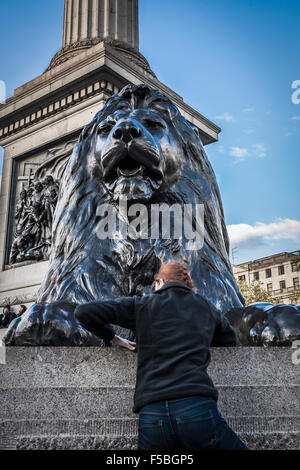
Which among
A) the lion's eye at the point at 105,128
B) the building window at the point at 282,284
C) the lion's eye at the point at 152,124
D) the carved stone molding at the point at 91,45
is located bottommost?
the lion's eye at the point at 105,128

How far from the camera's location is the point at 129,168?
342 centimetres

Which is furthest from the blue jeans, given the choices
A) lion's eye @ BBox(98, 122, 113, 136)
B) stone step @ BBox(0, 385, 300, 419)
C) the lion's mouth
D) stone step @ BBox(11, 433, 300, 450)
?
lion's eye @ BBox(98, 122, 113, 136)

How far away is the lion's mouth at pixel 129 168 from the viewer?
3395mm

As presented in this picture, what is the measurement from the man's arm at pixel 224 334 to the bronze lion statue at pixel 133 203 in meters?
0.35

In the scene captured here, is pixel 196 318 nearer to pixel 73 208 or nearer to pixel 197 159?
pixel 73 208

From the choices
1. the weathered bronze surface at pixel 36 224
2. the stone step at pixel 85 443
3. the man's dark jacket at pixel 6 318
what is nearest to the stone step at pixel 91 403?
the stone step at pixel 85 443

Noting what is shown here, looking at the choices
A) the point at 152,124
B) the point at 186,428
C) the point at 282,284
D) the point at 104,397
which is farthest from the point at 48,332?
the point at 282,284

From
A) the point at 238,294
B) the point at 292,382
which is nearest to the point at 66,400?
the point at 292,382

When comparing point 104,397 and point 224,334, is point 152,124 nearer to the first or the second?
point 224,334

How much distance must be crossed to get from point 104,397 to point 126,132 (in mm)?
1770

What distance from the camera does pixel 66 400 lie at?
2.18m

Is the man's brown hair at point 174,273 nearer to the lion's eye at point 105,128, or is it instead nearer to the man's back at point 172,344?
the man's back at point 172,344

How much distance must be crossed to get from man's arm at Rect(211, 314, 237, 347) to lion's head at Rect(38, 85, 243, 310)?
0.81 meters

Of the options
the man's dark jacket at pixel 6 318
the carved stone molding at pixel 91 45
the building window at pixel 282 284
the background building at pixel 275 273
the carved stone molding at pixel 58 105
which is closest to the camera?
the man's dark jacket at pixel 6 318
